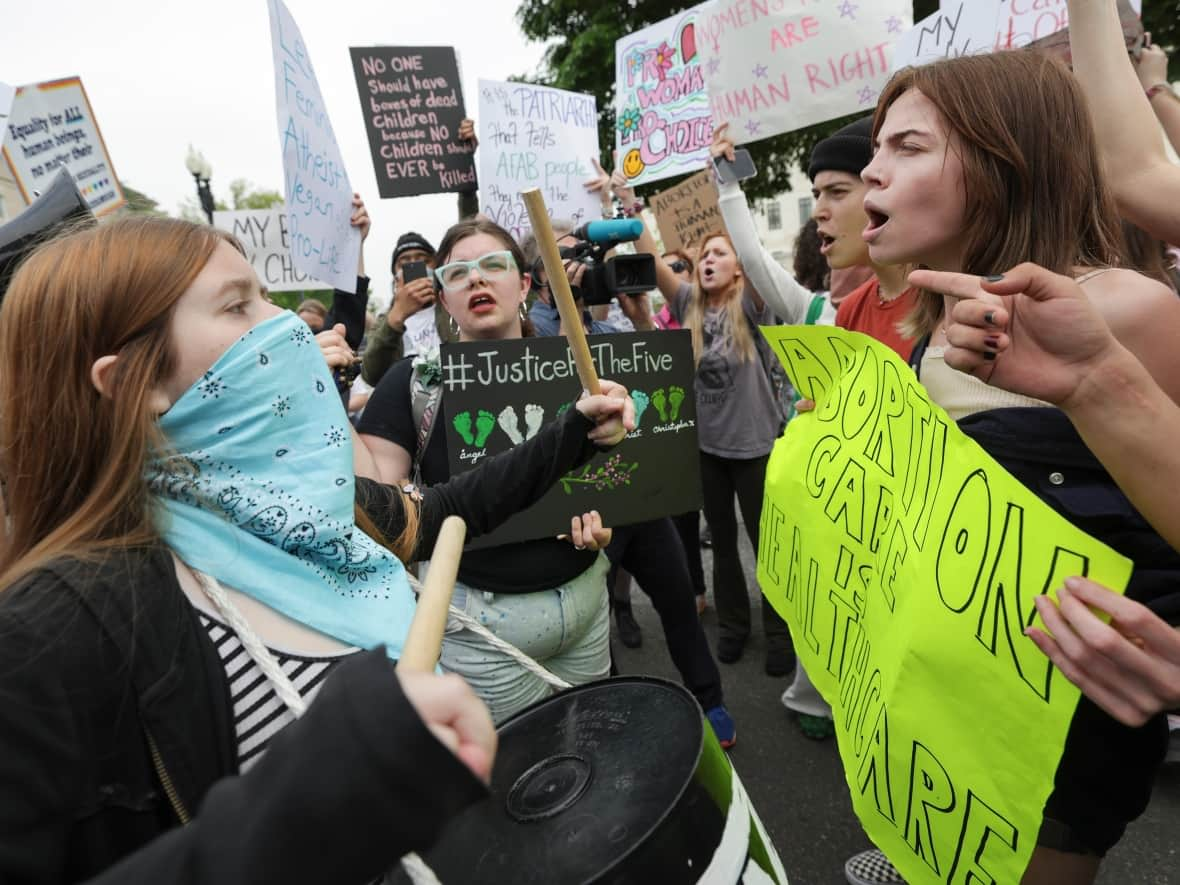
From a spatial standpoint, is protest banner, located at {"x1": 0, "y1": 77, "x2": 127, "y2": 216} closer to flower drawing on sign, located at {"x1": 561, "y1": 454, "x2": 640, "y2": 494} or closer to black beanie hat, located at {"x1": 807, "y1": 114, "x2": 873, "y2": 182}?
flower drawing on sign, located at {"x1": 561, "y1": 454, "x2": 640, "y2": 494}

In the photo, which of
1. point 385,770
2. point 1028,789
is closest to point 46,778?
point 385,770

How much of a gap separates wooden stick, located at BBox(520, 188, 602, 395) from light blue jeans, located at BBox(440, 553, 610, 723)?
885mm

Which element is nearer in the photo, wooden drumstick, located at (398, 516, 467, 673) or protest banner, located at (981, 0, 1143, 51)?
wooden drumstick, located at (398, 516, 467, 673)

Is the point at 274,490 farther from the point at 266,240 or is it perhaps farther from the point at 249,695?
the point at 266,240

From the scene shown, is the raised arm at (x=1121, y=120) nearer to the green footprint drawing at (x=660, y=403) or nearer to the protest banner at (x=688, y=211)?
the green footprint drawing at (x=660, y=403)

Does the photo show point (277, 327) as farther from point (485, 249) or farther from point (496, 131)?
point (496, 131)

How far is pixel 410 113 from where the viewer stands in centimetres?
366

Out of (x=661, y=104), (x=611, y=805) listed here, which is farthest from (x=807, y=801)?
(x=661, y=104)

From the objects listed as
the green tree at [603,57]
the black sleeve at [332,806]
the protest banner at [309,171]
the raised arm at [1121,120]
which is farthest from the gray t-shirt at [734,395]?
the green tree at [603,57]

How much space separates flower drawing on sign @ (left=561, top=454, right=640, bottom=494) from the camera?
211cm

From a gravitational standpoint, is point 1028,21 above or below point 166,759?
above

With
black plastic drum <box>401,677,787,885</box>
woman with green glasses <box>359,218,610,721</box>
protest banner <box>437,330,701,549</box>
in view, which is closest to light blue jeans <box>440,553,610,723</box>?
woman with green glasses <box>359,218,610,721</box>

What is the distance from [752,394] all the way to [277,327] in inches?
102

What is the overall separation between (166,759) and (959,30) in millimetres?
3184
